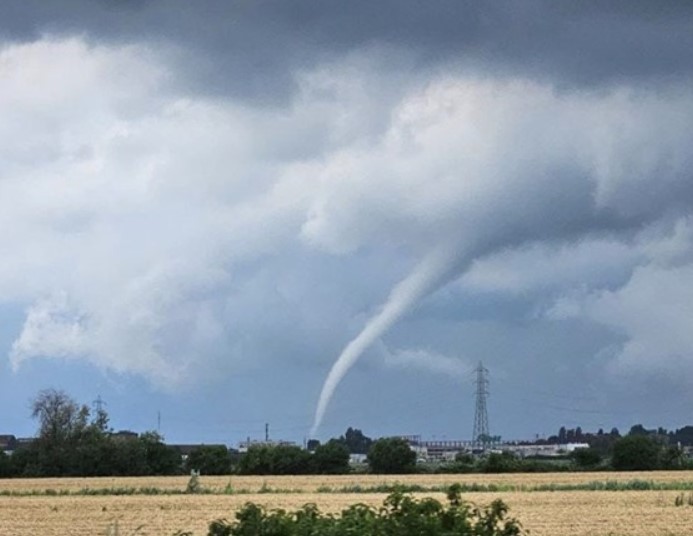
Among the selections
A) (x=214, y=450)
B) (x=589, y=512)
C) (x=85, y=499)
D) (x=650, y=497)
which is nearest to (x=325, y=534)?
(x=589, y=512)

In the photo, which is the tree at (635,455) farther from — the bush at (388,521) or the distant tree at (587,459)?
the bush at (388,521)

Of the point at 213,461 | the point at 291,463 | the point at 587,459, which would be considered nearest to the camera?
the point at 213,461

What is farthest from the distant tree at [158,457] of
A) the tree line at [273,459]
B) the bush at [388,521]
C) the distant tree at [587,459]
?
the bush at [388,521]

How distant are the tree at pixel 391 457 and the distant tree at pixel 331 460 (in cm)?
285

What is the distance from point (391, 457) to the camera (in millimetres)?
123875

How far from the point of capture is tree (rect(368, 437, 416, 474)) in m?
124

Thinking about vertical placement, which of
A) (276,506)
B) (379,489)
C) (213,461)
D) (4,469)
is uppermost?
(213,461)

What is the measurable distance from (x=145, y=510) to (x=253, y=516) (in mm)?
44032

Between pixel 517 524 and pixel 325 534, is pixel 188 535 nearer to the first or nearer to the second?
pixel 325 534

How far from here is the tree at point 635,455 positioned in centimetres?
12275

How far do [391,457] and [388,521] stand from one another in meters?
110

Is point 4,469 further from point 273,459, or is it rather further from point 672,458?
point 672,458

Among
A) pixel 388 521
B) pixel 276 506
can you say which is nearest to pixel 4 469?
pixel 276 506

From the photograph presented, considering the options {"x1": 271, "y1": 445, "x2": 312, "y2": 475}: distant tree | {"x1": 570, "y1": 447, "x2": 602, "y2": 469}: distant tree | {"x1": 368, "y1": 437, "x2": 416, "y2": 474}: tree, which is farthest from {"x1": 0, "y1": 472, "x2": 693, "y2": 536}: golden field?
{"x1": 570, "y1": 447, "x2": 602, "y2": 469}: distant tree
